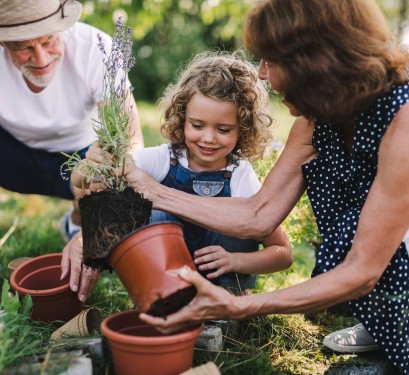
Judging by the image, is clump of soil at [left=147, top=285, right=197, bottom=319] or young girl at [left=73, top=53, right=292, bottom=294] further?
young girl at [left=73, top=53, right=292, bottom=294]

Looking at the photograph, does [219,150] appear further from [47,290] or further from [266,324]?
[47,290]

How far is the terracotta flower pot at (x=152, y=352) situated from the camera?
1.87m

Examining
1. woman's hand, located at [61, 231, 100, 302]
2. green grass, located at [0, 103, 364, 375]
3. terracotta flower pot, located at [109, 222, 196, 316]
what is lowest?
green grass, located at [0, 103, 364, 375]

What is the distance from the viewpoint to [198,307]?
6.11 feet

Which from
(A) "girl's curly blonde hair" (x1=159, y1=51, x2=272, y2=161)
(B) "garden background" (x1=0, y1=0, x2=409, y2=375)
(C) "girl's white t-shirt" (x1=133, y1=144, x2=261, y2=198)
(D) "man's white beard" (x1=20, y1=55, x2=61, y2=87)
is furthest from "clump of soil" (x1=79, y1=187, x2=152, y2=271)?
(D) "man's white beard" (x1=20, y1=55, x2=61, y2=87)

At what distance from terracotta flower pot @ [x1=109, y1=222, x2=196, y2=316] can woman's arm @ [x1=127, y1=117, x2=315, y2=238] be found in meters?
Result: 0.47

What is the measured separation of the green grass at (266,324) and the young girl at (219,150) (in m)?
0.27

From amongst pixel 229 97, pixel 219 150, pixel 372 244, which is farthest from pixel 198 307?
pixel 229 97

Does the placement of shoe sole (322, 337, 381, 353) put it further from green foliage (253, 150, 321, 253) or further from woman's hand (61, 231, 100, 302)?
woman's hand (61, 231, 100, 302)

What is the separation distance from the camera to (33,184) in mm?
3760

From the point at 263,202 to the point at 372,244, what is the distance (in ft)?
2.05

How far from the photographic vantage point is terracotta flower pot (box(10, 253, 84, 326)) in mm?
2527

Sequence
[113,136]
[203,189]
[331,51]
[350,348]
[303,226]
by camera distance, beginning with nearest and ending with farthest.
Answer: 1. [331,51]
2. [113,136]
3. [350,348]
4. [203,189]
5. [303,226]

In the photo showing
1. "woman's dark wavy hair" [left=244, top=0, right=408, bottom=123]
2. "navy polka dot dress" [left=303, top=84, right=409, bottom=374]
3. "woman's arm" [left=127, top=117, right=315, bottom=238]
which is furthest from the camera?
"woman's arm" [left=127, top=117, right=315, bottom=238]
